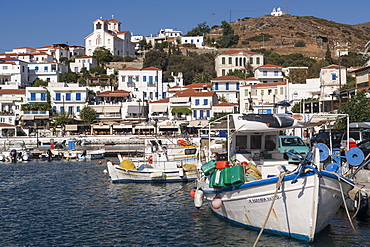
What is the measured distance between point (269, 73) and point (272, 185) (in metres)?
75.6

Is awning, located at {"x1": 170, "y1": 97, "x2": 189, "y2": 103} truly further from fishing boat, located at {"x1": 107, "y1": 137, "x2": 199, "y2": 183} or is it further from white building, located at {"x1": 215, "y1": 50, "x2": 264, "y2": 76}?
fishing boat, located at {"x1": 107, "y1": 137, "x2": 199, "y2": 183}

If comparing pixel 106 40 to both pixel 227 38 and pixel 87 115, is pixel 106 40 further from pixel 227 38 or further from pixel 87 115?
pixel 87 115

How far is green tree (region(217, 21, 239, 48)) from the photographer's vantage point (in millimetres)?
Result: 143750

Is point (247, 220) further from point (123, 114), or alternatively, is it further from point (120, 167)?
point (123, 114)

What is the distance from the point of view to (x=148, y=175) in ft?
104

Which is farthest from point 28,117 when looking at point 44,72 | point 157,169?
point 157,169

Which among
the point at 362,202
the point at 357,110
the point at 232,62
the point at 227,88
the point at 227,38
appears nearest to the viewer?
the point at 362,202

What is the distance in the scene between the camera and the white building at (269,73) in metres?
88.0

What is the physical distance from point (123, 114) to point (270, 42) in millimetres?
82096

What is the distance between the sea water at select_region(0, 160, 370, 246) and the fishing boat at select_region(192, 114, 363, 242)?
756mm

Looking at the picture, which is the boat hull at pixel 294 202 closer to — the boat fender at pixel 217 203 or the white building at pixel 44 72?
the boat fender at pixel 217 203

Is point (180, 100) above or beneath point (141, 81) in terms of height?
beneath

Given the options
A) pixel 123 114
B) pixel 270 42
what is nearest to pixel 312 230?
pixel 123 114

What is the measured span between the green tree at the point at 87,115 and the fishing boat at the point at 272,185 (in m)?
63.0
